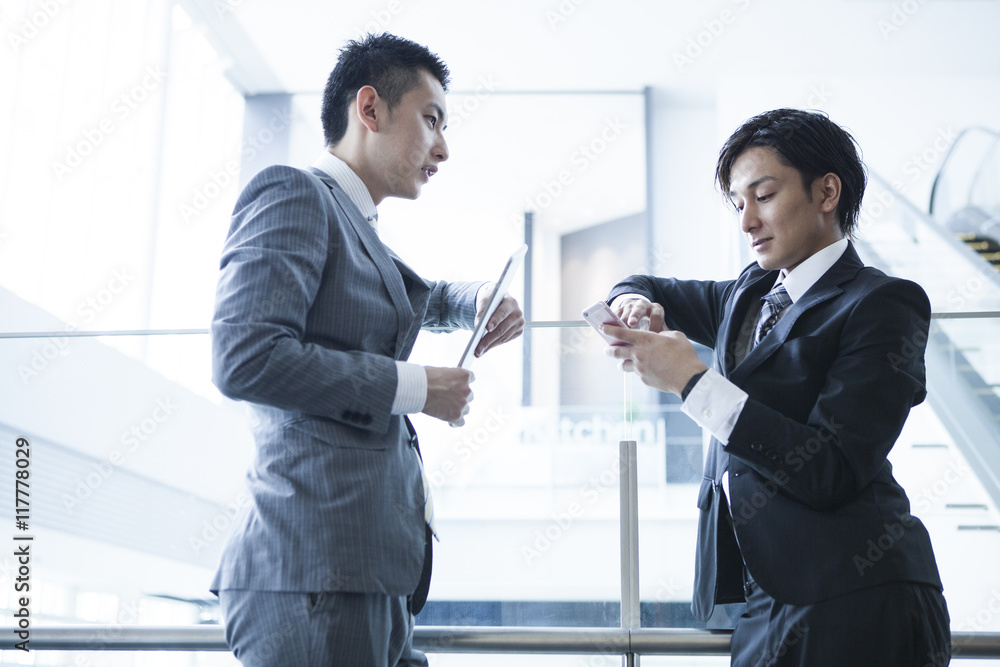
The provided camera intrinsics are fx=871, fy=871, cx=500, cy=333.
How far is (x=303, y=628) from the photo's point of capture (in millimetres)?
1192

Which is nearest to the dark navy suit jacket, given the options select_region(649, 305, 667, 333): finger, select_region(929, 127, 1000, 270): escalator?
select_region(649, 305, 667, 333): finger

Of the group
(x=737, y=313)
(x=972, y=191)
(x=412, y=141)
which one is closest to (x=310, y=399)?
(x=412, y=141)

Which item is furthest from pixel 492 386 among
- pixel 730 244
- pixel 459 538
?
pixel 730 244

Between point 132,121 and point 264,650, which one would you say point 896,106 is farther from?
point 264,650

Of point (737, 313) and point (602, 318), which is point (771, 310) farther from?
point (602, 318)

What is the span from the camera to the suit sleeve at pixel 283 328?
1.19 meters

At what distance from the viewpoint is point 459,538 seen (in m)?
1.89

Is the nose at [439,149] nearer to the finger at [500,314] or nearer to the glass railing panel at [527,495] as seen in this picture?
the finger at [500,314]

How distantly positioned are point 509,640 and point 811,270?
907 mm

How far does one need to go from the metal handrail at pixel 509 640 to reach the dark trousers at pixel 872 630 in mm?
320

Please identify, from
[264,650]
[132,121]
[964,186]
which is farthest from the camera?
[964,186]

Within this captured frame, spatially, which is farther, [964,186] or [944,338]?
[964,186]

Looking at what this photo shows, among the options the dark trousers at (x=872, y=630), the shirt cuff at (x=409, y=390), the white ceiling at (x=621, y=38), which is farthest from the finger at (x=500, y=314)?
the white ceiling at (x=621, y=38)

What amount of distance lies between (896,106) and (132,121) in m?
6.05
